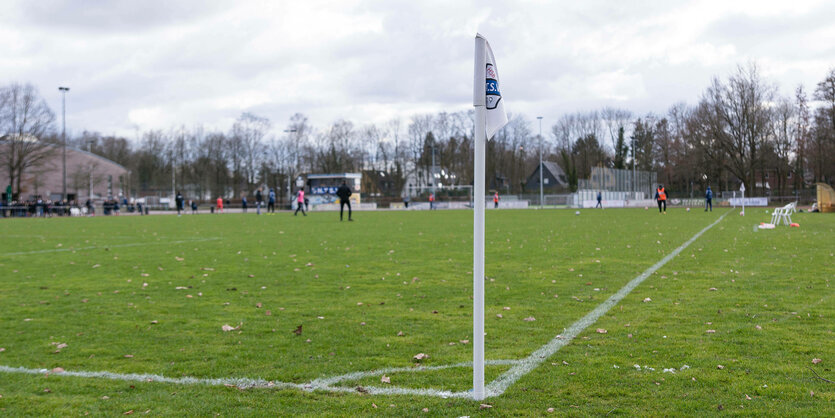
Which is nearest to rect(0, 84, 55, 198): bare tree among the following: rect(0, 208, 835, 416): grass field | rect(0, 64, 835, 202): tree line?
rect(0, 64, 835, 202): tree line

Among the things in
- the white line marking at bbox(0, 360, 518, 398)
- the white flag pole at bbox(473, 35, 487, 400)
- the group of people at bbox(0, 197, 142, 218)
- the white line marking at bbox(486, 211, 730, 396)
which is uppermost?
the white flag pole at bbox(473, 35, 487, 400)

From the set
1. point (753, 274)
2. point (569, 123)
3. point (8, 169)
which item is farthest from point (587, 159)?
point (753, 274)

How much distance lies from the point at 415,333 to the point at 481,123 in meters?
2.98

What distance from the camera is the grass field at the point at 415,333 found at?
165 inches

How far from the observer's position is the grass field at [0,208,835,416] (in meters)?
4.20

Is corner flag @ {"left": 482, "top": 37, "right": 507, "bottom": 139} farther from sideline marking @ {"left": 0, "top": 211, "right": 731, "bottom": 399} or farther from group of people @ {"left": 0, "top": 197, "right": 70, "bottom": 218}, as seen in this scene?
group of people @ {"left": 0, "top": 197, "right": 70, "bottom": 218}

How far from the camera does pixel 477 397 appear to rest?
4.08m

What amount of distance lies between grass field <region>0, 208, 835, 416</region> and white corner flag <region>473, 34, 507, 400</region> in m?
0.70

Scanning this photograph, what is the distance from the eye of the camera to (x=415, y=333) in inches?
245

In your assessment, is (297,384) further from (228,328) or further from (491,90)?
(491,90)

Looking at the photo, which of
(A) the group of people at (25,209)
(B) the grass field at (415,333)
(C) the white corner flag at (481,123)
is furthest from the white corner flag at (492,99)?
(A) the group of people at (25,209)

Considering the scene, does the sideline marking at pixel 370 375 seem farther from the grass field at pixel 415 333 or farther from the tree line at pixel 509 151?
the tree line at pixel 509 151

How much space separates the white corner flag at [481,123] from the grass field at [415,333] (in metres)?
0.70

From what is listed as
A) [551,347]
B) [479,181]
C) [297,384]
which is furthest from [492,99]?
[551,347]
